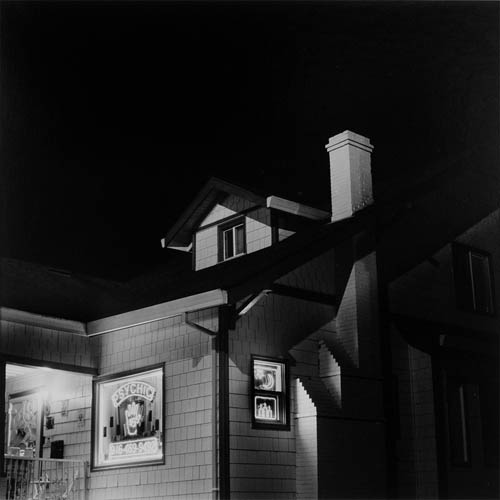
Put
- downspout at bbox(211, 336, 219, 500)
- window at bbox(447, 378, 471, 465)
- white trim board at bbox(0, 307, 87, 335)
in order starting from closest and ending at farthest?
downspout at bbox(211, 336, 219, 500) → white trim board at bbox(0, 307, 87, 335) → window at bbox(447, 378, 471, 465)

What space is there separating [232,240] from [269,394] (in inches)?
203

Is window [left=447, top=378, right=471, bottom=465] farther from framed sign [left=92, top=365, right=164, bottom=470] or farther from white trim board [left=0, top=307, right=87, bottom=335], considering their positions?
white trim board [left=0, top=307, right=87, bottom=335]

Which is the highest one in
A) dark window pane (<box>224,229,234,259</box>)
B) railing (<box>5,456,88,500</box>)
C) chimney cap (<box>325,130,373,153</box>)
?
chimney cap (<box>325,130,373,153</box>)

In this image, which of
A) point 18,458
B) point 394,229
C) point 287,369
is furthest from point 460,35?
point 18,458

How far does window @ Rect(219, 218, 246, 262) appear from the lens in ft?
57.4

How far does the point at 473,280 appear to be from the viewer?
57.6 ft

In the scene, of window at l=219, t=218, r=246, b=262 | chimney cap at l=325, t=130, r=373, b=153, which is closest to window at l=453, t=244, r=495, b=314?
chimney cap at l=325, t=130, r=373, b=153

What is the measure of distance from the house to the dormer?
45 mm

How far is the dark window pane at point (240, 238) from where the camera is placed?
17484 mm

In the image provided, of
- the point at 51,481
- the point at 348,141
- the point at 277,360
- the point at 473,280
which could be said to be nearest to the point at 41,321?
the point at 51,481

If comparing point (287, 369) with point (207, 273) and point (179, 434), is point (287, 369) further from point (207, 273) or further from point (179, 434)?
point (207, 273)

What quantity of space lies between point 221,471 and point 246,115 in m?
13.4

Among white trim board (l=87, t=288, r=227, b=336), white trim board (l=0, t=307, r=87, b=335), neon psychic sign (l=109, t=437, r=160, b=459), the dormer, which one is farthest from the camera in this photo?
the dormer

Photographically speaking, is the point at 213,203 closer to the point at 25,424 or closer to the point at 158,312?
the point at 158,312
